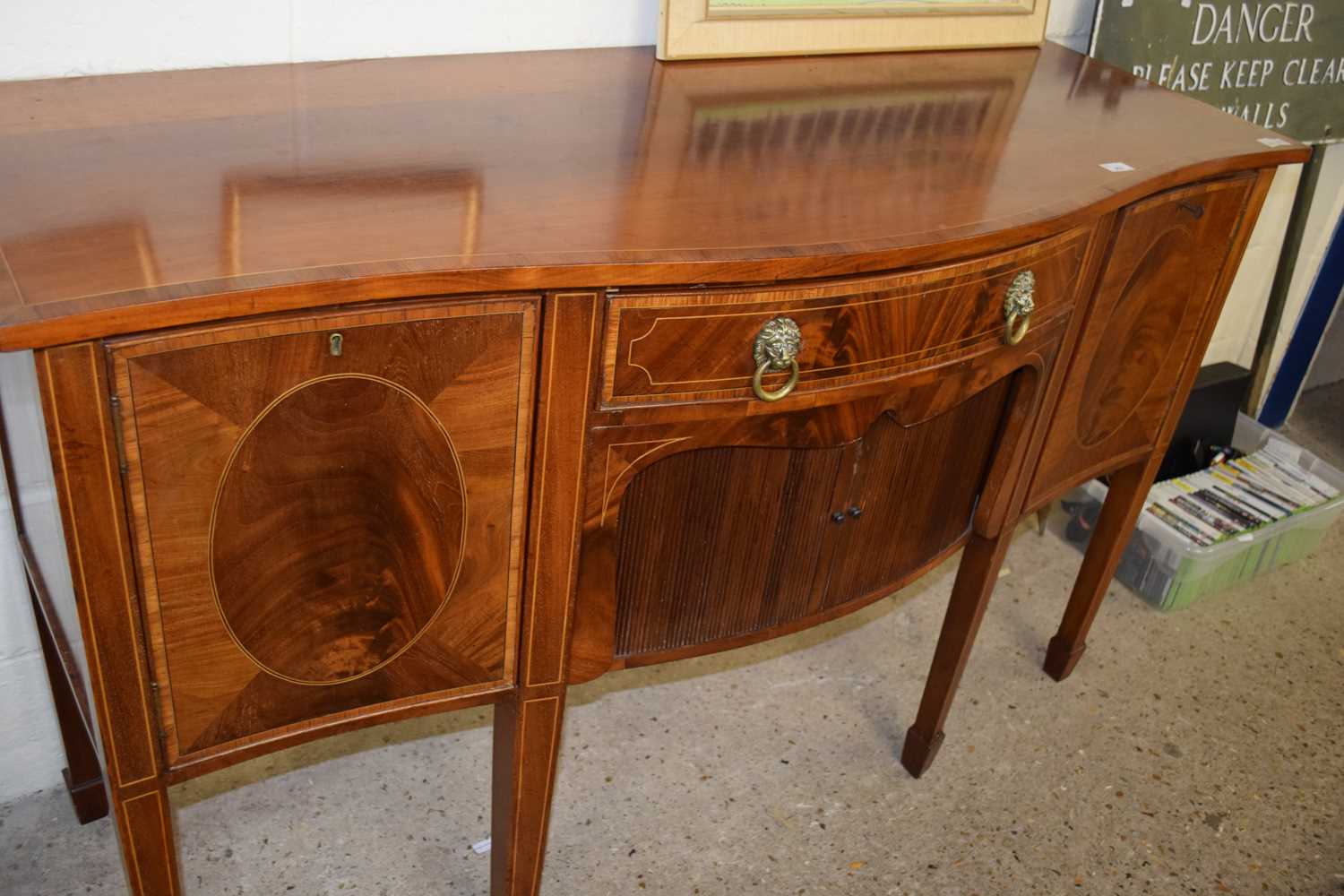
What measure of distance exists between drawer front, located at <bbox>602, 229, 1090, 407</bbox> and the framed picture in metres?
0.46

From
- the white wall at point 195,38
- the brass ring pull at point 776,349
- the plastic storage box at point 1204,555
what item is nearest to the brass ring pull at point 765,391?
the brass ring pull at point 776,349

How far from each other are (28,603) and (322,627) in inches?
25.1

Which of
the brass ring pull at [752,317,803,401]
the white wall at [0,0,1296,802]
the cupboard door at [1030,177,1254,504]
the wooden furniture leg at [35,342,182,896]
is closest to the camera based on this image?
the wooden furniture leg at [35,342,182,896]

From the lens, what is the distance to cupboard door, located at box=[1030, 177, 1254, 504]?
150 cm

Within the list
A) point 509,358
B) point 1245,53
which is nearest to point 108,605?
point 509,358

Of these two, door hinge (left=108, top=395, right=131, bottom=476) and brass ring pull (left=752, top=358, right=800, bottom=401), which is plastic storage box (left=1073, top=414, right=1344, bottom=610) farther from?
door hinge (left=108, top=395, right=131, bottom=476)

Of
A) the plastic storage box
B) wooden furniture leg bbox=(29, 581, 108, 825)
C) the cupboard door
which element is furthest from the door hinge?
the plastic storage box

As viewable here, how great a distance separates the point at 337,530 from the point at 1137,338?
3.49 feet

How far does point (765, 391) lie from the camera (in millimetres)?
1161

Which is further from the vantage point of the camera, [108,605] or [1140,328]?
[1140,328]

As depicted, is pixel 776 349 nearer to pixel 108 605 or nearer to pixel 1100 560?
pixel 108 605

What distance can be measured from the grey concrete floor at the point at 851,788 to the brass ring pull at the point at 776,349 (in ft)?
2.73

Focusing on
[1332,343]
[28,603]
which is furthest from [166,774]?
[1332,343]

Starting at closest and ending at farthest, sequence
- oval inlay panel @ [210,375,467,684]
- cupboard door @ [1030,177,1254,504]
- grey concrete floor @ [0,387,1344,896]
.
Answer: oval inlay panel @ [210,375,467,684]
cupboard door @ [1030,177,1254,504]
grey concrete floor @ [0,387,1344,896]
